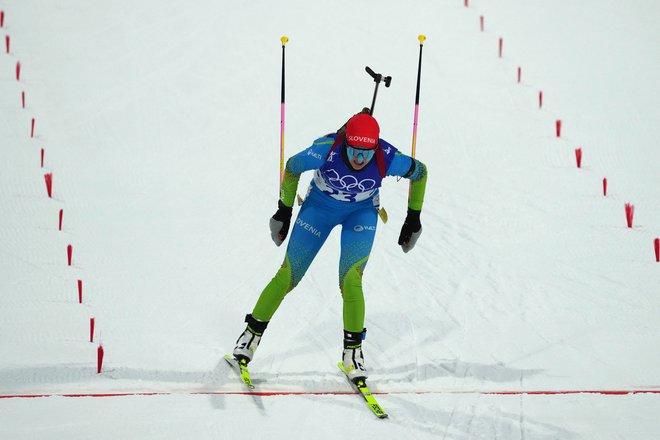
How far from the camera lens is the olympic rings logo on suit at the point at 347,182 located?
20.7ft

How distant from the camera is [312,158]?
20.4 ft

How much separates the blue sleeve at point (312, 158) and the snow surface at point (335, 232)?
1478 mm

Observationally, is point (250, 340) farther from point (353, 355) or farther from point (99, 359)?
point (99, 359)

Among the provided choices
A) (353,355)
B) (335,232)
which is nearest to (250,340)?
(353,355)

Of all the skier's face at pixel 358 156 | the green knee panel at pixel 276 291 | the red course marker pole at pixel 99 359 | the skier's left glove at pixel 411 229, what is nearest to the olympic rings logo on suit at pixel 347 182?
the skier's face at pixel 358 156

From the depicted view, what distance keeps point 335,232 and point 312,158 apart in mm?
3820

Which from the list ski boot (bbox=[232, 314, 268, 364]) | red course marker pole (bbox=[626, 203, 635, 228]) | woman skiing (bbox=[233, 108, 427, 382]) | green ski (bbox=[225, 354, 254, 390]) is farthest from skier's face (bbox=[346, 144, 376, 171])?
red course marker pole (bbox=[626, 203, 635, 228])

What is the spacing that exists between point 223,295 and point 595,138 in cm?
610

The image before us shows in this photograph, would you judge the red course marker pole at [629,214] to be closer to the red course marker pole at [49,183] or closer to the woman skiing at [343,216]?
the woman skiing at [343,216]

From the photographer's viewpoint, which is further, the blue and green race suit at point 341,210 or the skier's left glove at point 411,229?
the skier's left glove at point 411,229

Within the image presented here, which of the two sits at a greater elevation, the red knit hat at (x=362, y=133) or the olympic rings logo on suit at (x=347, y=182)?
the red knit hat at (x=362, y=133)

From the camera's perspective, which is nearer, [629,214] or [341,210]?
[341,210]

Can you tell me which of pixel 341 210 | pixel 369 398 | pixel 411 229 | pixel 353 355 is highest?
pixel 341 210

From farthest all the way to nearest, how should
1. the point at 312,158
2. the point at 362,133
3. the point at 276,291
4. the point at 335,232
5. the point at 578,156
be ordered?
the point at 578,156, the point at 335,232, the point at 276,291, the point at 312,158, the point at 362,133
